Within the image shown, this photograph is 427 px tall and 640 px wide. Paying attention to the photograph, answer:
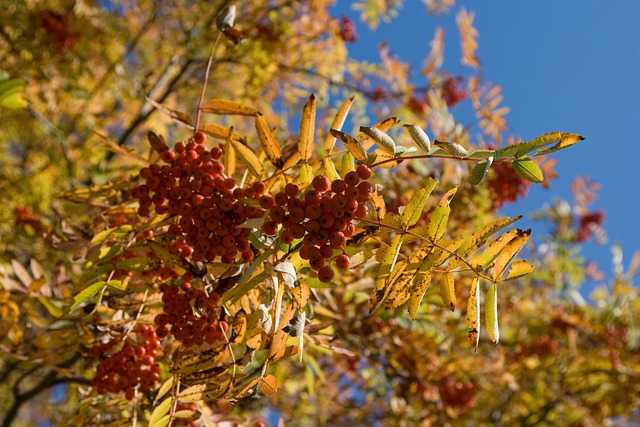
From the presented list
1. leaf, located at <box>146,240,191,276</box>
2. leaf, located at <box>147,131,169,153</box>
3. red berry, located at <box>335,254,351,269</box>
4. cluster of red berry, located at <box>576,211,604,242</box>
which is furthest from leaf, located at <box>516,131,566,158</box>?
cluster of red berry, located at <box>576,211,604,242</box>

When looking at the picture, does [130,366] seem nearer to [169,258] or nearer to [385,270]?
[169,258]

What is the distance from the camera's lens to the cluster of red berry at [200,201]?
137 centimetres

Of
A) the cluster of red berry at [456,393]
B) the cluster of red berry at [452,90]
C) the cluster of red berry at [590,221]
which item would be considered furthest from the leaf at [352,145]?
the cluster of red berry at [590,221]

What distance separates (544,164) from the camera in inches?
110

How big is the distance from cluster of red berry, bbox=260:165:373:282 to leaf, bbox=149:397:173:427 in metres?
0.65

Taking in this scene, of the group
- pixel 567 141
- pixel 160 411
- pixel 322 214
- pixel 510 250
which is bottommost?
pixel 160 411

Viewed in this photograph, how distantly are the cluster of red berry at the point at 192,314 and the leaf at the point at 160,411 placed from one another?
0.67 feet

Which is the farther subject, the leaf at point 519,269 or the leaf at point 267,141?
the leaf at point 267,141

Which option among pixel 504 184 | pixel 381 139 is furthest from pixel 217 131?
pixel 504 184

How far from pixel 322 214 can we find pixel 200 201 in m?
0.37

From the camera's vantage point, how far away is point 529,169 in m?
1.18

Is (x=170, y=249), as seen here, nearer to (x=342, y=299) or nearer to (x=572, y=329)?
(x=342, y=299)

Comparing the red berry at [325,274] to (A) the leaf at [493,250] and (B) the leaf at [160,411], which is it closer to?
(A) the leaf at [493,250]

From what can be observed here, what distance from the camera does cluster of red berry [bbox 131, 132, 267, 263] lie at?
4.49 feet
